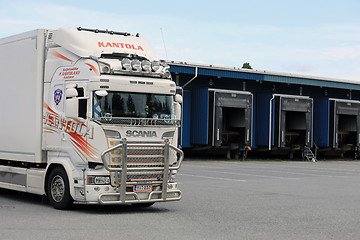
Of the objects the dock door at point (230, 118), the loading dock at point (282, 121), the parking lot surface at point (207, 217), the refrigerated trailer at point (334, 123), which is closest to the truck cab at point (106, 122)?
the parking lot surface at point (207, 217)

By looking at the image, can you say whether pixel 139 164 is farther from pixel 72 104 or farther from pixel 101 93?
pixel 72 104

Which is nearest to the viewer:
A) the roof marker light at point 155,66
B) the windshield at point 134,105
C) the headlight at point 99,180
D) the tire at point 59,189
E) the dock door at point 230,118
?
the headlight at point 99,180

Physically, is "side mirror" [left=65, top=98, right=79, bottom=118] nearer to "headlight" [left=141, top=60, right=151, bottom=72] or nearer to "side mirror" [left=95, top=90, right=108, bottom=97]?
"side mirror" [left=95, top=90, right=108, bottom=97]

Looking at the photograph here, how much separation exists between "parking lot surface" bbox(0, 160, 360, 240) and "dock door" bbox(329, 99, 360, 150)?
24.2 meters

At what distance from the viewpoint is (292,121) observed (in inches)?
Result: 1619

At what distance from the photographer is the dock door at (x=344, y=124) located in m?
42.0

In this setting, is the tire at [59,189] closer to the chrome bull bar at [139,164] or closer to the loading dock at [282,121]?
the chrome bull bar at [139,164]

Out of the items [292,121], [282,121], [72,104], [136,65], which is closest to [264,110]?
[282,121]

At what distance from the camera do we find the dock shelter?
35.5 meters

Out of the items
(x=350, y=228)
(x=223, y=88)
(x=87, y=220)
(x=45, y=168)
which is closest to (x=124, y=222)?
(x=87, y=220)

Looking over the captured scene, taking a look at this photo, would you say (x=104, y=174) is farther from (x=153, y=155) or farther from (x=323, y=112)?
(x=323, y=112)

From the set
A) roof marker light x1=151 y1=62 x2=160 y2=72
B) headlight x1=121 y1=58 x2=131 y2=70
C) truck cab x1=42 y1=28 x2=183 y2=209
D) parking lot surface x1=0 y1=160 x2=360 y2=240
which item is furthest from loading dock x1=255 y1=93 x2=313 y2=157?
headlight x1=121 y1=58 x2=131 y2=70

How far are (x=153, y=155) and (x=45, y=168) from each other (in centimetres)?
254

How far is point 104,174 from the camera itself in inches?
464
